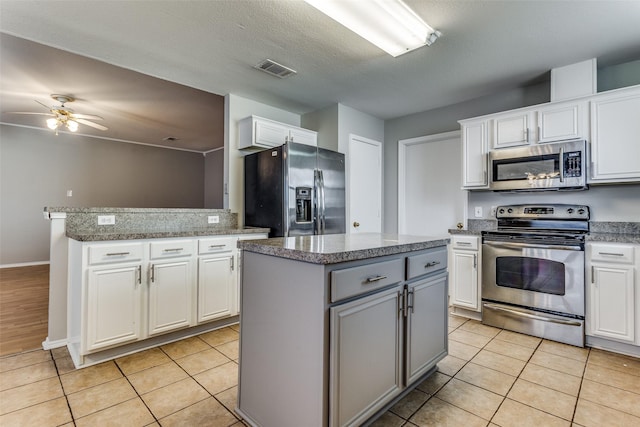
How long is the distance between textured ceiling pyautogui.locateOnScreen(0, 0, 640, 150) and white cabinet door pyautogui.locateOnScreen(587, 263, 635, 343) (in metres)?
1.85

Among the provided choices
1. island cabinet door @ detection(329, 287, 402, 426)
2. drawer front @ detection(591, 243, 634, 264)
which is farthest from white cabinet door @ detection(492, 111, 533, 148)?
island cabinet door @ detection(329, 287, 402, 426)

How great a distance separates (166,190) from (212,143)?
5.58 ft

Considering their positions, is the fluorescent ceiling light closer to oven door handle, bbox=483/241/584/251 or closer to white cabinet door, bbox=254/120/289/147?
white cabinet door, bbox=254/120/289/147

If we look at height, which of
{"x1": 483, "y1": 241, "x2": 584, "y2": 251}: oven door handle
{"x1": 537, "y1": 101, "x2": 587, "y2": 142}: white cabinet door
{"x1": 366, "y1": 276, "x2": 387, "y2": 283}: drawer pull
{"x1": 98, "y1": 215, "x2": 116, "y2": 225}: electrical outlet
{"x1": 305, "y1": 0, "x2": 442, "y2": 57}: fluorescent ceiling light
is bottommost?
{"x1": 366, "y1": 276, "x2": 387, "y2": 283}: drawer pull

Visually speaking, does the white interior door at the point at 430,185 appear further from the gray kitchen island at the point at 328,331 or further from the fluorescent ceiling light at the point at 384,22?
the gray kitchen island at the point at 328,331

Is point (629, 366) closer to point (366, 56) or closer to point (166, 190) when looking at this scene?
point (366, 56)

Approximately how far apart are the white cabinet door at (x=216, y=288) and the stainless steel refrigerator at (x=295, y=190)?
0.64 meters

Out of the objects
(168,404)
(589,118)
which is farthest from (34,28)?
(589,118)

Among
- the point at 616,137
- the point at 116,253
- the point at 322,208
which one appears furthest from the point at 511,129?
the point at 116,253

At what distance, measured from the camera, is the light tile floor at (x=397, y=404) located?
5.35ft

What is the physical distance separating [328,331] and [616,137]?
117 inches

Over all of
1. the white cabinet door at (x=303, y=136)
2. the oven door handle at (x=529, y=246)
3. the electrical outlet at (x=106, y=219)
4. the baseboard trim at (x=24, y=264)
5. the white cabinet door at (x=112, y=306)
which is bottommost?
the baseboard trim at (x=24, y=264)

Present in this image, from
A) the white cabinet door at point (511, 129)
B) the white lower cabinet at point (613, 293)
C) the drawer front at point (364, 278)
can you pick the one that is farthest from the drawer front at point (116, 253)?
the white lower cabinet at point (613, 293)

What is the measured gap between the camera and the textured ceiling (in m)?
2.14
